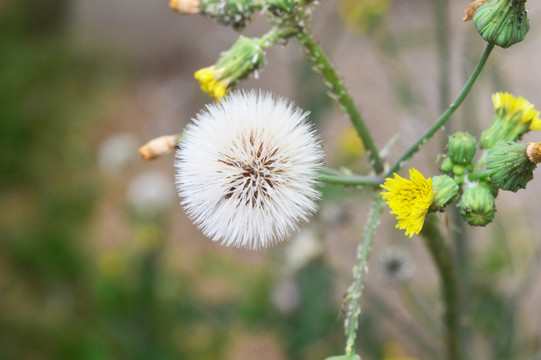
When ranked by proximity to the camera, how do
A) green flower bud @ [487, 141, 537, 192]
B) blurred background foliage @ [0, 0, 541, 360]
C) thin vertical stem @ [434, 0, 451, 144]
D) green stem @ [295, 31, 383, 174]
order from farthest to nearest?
blurred background foliage @ [0, 0, 541, 360] < thin vertical stem @ [434, 0, 451, 144] < green stem @ [295, 31, 383, 174] < green flower bud @ [487, 141, 537, 192]

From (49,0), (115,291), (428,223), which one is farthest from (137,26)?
(428,223)

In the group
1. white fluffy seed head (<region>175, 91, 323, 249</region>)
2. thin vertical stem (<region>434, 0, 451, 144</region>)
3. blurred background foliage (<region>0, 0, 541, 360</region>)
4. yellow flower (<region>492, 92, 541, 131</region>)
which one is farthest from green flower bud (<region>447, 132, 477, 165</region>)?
thin vertical stem (<region>434, 0, 451, 144</region>)

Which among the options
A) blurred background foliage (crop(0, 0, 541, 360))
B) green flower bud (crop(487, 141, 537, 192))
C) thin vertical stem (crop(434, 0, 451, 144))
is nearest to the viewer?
green flower bud (crop(487, 141, 537, 192))

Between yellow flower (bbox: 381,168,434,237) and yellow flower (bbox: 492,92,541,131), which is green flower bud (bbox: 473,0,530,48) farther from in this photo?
yellow flower (bbox: 381,168,434,237)

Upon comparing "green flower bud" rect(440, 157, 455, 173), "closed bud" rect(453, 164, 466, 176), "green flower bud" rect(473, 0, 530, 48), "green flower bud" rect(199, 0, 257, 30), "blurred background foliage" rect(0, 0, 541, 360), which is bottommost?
"closed bud" rect(453, 164, 466, 176)

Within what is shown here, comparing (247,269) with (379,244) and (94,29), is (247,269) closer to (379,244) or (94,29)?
(379,244)

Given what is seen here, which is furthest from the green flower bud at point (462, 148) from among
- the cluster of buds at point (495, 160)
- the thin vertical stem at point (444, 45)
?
the thin vertical stem at point (444, 45)

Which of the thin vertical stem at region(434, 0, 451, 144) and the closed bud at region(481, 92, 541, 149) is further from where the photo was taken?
→ the thin vertical stem at region(434, 0, 451, 144)

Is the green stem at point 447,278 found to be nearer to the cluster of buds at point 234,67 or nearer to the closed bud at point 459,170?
the closed bud at point 459,170
